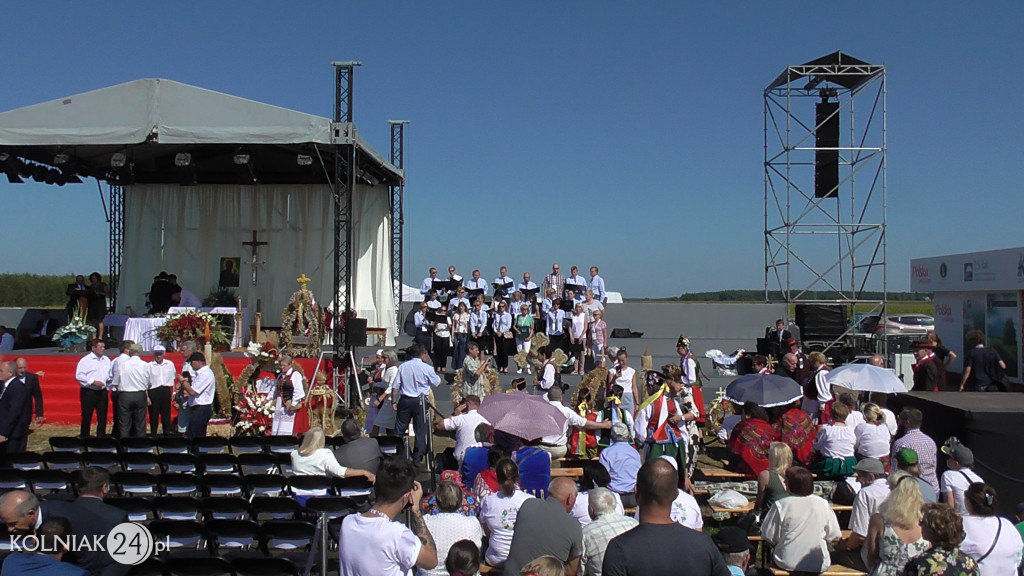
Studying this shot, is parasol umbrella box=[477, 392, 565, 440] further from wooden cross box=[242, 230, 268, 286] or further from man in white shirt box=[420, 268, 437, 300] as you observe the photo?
wooden cross box=[242, 230, 268, 286]

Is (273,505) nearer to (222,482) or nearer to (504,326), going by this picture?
(222,482)

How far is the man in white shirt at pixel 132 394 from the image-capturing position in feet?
32.0

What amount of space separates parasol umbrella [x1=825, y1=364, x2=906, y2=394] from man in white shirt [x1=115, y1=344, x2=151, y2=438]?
8.53 metres

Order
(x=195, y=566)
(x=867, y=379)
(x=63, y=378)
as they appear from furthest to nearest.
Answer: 1. (x=63, y=378)
2. (x=867, y=379)
3. (x=195, y=566)

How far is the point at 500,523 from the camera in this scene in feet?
16.3

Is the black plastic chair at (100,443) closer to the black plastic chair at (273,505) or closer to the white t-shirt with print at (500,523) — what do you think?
the black plastic chair at (273,505)

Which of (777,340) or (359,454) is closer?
(359,454)

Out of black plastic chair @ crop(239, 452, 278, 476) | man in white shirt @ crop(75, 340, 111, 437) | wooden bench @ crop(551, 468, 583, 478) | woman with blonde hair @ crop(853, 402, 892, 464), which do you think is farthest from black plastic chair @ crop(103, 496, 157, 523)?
woman with blonde hair @ crop(853, 402, 892, 464)

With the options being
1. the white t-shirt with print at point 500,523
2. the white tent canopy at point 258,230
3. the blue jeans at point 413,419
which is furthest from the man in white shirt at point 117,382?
the white tent canopy at point 258,230

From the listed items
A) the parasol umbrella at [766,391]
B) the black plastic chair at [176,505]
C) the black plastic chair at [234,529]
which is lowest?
the black plastic chair at [234,529]

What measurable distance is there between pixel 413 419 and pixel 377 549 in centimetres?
571

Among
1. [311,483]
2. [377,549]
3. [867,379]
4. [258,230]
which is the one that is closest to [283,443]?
[311,483]

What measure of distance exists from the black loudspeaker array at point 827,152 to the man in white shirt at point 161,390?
575 inches

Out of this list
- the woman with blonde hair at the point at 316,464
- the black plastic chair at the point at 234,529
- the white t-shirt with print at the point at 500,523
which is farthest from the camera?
the woman with blonde hair at the point at 316,464
